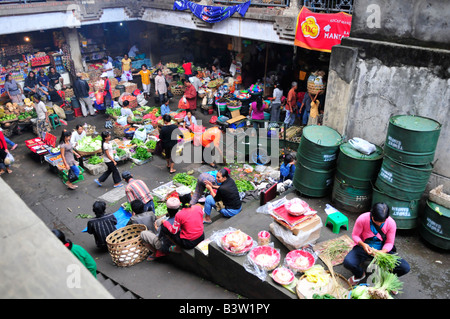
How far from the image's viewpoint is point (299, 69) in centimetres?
1448

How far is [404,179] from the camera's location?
610cm

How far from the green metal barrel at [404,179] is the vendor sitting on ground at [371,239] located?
1.26 m

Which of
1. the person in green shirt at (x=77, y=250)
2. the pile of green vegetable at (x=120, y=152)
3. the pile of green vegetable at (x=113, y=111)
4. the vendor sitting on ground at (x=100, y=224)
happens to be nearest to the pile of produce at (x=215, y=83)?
the pile of green vegetable at (x=113, y=111)

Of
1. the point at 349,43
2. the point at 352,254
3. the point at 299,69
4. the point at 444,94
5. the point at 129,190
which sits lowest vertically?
the point at 129,190

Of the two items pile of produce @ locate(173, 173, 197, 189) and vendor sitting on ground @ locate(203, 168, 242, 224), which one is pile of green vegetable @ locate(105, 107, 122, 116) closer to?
pile of produce @ locate(173, 173, 197, 189)

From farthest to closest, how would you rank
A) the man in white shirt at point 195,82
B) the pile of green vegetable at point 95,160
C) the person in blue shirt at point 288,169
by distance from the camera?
the man in white shirt at point 195,82 → the pile of green vegetable at point 95,160 → the person in blue shirt at point 288,169

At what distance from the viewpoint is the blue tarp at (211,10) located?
42.8 feet

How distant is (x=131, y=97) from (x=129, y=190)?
8.84 meters

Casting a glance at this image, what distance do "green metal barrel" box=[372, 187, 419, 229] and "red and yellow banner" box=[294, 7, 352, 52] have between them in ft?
18.2

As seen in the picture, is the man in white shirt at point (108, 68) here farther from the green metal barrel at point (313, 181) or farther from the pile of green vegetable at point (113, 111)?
the green metal barrel at point (313, 181)

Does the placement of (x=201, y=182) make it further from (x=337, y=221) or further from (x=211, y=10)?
(x=211, y=10)
